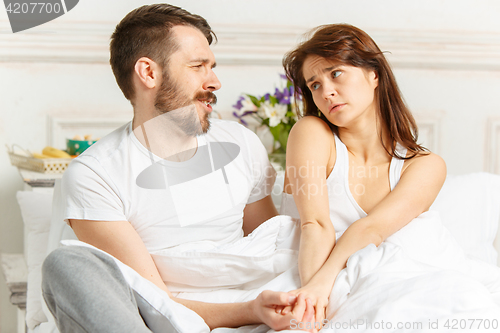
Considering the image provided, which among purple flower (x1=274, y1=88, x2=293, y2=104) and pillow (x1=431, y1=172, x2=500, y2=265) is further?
purple flower (x1=274, y1=88, x2=293, y2=104)

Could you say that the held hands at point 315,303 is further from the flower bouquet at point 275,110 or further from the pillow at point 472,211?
the flower bouquet at point 275,110

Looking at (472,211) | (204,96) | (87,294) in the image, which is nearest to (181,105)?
(204,96)

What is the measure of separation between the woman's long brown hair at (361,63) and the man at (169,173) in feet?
0.82

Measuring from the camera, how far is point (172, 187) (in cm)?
113

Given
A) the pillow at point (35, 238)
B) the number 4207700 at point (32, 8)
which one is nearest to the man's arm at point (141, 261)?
the pillow at point (35, 238)

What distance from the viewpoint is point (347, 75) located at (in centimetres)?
112

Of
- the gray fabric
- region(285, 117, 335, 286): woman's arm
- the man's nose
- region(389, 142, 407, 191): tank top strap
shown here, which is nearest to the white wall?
the man's nose

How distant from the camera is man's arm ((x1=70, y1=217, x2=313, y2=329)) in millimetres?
891

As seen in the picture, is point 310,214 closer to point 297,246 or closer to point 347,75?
point 297,246

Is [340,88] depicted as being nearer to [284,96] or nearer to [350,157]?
[350,157]

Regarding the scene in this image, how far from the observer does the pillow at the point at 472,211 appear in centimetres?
138

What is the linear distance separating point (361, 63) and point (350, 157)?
0.89 ft

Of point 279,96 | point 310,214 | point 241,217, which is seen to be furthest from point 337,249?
point 279,96

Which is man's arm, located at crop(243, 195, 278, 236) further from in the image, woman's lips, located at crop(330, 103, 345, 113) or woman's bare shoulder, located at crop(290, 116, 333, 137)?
woman's lips, located at crop(330, 103, 345, 113)
